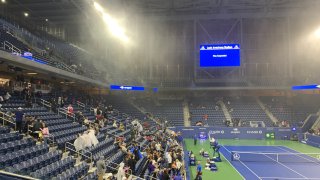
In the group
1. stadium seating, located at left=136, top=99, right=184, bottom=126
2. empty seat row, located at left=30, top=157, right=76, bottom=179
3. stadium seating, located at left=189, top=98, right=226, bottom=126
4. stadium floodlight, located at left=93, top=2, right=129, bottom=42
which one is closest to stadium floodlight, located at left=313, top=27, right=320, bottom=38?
stadium seating, located at left=189, top=98, right=226, bottom=126

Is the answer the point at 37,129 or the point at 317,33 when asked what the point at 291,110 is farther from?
the point at 37,129

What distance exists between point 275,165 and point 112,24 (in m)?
20.6

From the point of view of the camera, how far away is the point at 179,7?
3688 cm

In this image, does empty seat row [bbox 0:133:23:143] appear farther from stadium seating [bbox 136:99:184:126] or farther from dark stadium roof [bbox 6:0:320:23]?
stadium seating [bbox 136:99:184:126]

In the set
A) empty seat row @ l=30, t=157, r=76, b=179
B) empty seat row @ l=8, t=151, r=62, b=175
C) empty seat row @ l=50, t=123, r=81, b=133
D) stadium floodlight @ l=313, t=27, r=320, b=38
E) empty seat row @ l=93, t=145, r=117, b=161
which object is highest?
stadium floodlight @ l=313, t=27, r=320, b=38

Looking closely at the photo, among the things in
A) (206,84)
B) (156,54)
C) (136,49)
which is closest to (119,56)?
(136,49)

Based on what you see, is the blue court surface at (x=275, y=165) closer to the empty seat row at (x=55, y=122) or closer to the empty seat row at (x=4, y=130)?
the empty seat row at (x=55, y=122)

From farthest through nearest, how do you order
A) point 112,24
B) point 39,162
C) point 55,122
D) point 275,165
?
point 112,24 → point 275,165 → point 55,122 → point 39,162

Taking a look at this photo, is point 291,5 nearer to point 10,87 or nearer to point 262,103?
point 262,103

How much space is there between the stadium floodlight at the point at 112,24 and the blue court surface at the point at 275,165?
15447mm

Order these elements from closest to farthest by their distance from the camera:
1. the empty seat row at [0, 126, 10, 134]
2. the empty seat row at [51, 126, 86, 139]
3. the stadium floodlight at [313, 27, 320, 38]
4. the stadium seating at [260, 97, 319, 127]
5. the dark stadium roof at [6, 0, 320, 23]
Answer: the empty seat row at [0, 126, 10, 134]
the empty seat row at [51, 126, 86, 139]
the dark stadium roof at [6, 0, 320, 23]
the stadium seating at [260, 97, 319, 127]
the stadium floodlight at [313, 27, 320, 38]

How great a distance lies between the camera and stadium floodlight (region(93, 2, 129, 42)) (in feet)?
81.7

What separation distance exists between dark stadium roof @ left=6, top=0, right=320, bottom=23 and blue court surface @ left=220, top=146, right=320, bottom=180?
1994 cm

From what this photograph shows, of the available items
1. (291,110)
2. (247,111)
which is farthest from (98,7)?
(291,110)
